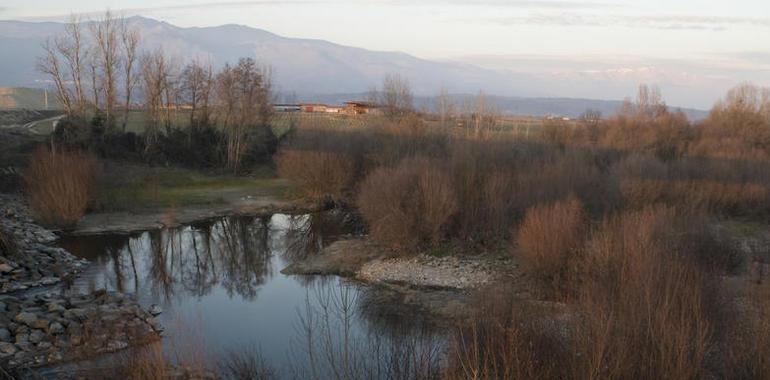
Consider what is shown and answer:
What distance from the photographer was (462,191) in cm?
2352

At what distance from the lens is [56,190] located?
2489cm

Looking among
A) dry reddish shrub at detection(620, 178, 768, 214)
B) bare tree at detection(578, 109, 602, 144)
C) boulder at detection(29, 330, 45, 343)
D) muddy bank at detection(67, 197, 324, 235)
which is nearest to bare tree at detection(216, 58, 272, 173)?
muddy bank at detection(67, 197, 324, 235)

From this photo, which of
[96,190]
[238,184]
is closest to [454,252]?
[96,190]

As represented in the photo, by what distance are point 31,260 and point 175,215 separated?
10.8 metres

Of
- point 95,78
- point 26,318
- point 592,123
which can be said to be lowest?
point 26,318

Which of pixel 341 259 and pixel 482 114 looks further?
pixel 482 114

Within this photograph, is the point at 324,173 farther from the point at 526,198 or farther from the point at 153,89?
the point at 153,89

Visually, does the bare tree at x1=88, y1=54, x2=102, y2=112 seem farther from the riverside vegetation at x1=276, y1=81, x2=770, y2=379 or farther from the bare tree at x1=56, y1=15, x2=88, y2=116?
the riverside vegetation at x1=276, y1=81, x2=770, y2=379

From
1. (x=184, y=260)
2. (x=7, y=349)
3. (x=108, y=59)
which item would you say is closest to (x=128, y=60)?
(x=108, y=59)

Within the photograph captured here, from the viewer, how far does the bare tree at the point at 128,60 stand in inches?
1620

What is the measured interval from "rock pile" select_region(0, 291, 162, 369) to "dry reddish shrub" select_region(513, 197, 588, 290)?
8.99 m

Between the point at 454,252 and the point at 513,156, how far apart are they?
9245 millimetres

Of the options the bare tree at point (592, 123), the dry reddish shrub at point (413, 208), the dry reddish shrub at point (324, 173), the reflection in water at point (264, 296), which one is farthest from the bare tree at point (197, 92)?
the bare tree at point (592, 123)

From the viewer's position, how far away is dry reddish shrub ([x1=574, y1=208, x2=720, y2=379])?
282 inches
